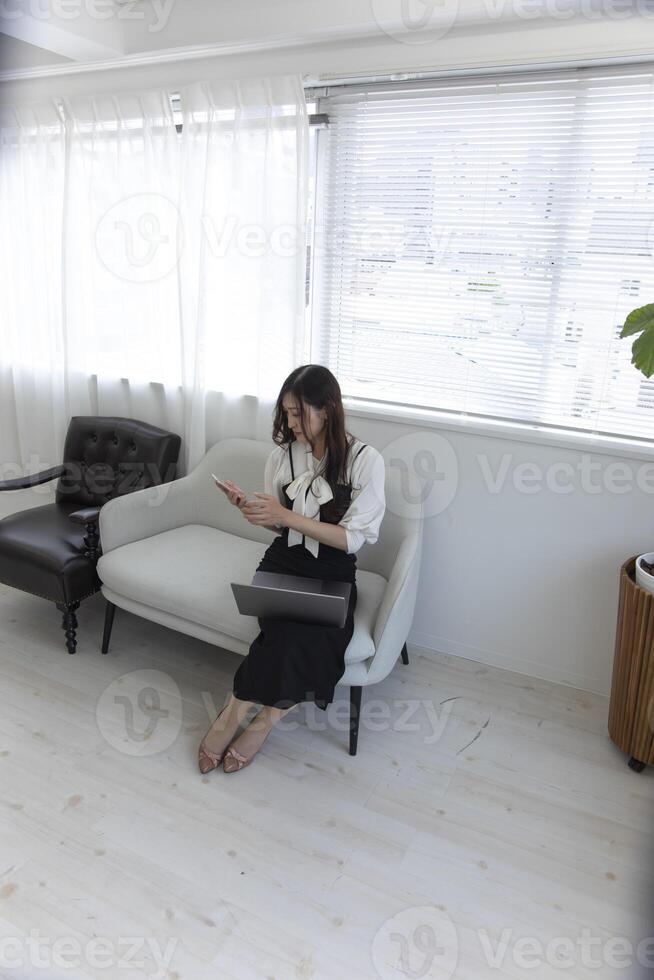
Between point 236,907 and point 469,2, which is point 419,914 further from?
point 469,2

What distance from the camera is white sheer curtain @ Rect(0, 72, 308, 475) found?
8.79 ft

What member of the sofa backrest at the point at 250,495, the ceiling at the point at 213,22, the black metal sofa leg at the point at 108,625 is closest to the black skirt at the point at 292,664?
the sofa backrest at the point at 250,495

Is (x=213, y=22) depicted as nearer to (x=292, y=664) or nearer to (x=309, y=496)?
(x=309, y=496)

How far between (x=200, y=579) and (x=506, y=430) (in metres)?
1.28

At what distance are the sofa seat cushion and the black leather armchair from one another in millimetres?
141

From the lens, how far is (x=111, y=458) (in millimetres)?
3127

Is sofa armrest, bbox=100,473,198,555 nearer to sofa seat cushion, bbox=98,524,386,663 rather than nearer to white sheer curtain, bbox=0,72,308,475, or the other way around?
sofa seat cushion, bbox=98,524,386,663

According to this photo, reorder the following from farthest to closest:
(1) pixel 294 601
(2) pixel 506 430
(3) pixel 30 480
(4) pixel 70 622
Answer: (3) pixel 30 480 → (4) pixel 70 622 → (2) pixel 506 430 → (1) pixel 294 601

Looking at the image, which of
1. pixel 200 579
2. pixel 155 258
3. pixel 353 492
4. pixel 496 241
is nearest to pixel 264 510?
pixel 353 492

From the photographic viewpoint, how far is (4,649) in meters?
2.68

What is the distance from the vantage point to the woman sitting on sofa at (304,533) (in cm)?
200

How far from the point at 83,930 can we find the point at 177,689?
950mm

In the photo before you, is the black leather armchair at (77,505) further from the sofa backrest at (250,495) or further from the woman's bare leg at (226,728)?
the woman's bare leg at (226,728)

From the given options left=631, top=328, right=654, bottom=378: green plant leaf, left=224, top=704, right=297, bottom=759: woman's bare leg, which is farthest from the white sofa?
left=631, top=328, right=654, bottom=378: green plant leaf
